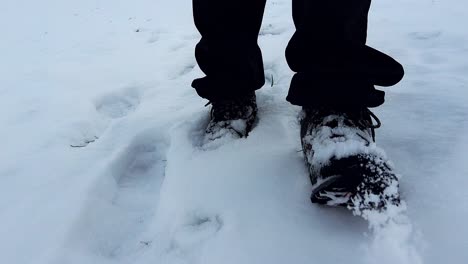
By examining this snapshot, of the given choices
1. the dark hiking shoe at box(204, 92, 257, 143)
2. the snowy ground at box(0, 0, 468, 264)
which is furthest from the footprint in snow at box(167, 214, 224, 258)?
the dark hiking shoe at box(204, 92, 257, 143)

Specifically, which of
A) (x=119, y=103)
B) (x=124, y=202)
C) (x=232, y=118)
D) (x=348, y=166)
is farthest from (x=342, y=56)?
(x=119, y=103)

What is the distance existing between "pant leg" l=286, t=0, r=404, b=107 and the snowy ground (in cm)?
24

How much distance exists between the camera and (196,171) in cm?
135

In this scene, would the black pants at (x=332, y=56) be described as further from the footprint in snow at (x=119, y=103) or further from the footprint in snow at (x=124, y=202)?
the footprint in snow at (x=119, y=103)

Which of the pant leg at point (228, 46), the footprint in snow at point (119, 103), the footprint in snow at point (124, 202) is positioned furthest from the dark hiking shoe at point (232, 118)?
the footprint in snow at point (119, 103)

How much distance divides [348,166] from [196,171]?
0.57 m

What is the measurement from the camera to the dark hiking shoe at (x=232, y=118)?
4.87 ft

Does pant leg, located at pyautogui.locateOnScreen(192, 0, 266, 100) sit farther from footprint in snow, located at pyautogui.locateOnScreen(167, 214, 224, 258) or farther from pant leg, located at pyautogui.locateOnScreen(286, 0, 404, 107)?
footprint in snow, located at pyautogui.locateOnScreen(167, 214, 224, 258)

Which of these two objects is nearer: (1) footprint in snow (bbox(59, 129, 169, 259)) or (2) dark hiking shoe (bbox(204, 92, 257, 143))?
Answer: (1) footprint in snow (bbox(59, 129, 169, 259))

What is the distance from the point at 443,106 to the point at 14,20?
5.09 meters

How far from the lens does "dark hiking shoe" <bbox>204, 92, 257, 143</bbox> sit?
1.48 metres

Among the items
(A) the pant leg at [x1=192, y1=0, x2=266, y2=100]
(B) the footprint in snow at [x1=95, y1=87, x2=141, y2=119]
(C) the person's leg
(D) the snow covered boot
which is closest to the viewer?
(D) the snow covered boot

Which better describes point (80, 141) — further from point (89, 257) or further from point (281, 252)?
point (281, 252)

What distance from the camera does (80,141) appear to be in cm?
171
